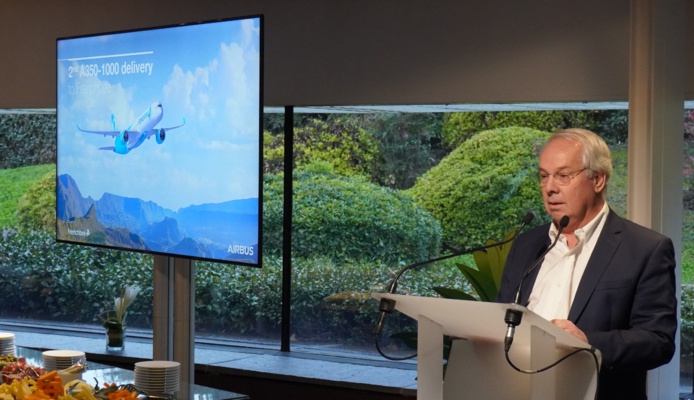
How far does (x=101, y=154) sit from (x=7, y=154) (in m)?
2.38

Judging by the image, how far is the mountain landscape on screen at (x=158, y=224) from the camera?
13.6ft

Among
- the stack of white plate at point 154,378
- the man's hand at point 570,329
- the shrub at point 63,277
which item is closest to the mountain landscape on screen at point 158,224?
the stack of white plate at point 154,378

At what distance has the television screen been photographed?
4129mm

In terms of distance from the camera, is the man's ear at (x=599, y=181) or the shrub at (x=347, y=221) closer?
the man's ear at (x=599, y=181)

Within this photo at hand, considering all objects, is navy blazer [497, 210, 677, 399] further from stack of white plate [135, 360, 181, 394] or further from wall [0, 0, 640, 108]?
wall [0, 0, 640, 108]

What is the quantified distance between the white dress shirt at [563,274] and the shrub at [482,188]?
2958 mm

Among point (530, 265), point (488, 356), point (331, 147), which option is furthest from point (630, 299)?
point (331, 147)

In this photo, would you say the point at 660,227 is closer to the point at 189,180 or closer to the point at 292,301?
the point at 189,180

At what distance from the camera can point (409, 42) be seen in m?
4.86

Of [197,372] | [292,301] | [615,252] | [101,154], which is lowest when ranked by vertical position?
[197,372]

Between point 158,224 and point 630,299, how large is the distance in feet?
8.41

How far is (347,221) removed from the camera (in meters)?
5.65

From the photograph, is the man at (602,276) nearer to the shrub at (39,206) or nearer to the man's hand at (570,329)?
the man's hand at (570,329)

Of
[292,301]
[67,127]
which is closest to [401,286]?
[292,301]
